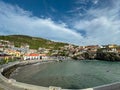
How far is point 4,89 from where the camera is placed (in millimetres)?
21891

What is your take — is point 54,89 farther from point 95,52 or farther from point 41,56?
point 95,52

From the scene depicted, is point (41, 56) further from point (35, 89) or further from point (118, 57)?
point (35, 89)

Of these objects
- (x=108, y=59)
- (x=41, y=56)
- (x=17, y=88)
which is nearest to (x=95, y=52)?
(x=108, y=59)

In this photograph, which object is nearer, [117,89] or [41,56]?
[117,89]

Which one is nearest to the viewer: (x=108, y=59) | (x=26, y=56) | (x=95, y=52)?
(x=26, y=56)

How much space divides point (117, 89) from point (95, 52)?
13118 cm

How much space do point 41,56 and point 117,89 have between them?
119 meters

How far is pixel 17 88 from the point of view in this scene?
2227 cm

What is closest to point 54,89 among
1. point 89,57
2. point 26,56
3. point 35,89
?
point 35,89

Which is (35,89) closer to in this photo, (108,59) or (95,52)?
(108,59)

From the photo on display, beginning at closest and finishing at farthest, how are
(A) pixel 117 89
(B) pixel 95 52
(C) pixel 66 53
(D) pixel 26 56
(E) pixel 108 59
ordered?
(A) pixel 117 89 < (D) pixel 26 56 < (E) pixel 108 59 < (B) pixel 95 52 < (C) pixel 66 53

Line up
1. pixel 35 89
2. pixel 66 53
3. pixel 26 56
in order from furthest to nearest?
pixel 66 53
pixel 26 56
pixel 35 89

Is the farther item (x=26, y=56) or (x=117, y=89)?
(x=26, y=56)

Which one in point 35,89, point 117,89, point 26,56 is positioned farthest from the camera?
point 26,56
